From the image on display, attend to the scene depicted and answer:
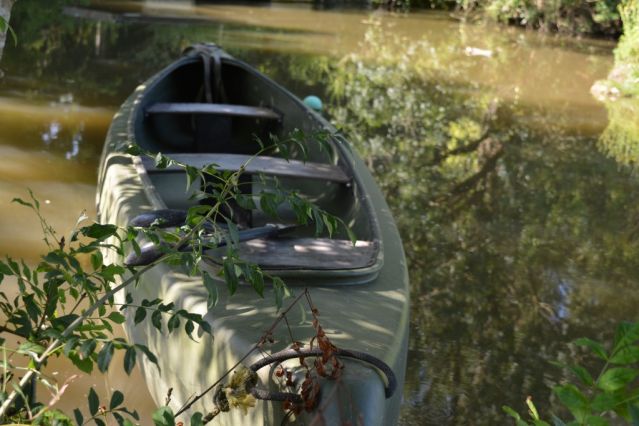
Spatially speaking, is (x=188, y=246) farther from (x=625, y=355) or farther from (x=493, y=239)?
(x=493, y=239)

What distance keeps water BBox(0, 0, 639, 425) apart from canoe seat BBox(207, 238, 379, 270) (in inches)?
31.6

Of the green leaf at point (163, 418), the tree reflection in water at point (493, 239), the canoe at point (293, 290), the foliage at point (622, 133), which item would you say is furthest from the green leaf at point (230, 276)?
the foliage at point (622, 133)

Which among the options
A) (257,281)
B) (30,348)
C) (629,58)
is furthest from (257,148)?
(629,58)

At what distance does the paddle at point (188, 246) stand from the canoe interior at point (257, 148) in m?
0.04

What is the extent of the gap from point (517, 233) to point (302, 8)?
15046 mm

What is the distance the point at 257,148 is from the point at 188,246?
3183 millimetres

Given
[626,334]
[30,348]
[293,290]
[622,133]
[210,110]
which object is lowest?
[622,133]

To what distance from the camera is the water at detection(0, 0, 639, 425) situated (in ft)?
14.1

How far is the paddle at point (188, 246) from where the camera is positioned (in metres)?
2.62

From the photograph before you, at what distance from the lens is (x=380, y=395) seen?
91.0 inches

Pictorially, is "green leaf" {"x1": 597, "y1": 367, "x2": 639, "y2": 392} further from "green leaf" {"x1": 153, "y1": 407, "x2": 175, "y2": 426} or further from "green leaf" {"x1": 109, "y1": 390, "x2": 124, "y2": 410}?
"green leaf" {"x1": 109, "y1": 390, "x2": 124, "y2": 410}

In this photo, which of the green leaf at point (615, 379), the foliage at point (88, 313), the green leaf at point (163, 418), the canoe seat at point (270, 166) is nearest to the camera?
the green leaf at point (615, 379)

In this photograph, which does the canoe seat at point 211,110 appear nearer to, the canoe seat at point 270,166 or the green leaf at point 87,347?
the canoe seat at point 270,166

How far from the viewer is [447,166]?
7.54 metres
